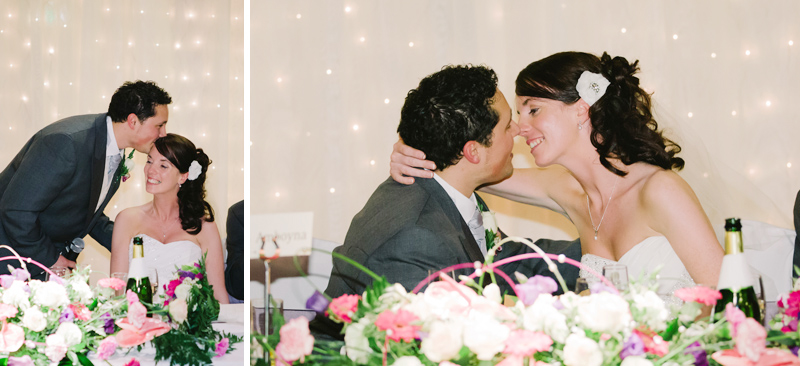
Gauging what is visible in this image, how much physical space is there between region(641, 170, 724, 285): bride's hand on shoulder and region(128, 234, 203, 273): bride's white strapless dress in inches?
60.9

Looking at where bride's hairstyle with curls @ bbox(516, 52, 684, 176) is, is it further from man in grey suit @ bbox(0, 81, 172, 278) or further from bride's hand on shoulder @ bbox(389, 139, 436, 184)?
man in grey suit @ bbox(0, 81, 172, 278)

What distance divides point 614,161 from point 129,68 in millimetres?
1798

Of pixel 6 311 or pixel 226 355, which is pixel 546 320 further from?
pixel 6 311

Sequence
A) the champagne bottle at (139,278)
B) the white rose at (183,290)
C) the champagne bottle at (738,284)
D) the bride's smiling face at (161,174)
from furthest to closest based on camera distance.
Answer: the bride's smiling face at (161,174), the white rose at (183,290), the champagne bottle at (139,278), the champagne bottle at (738,284)

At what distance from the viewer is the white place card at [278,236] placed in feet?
4.64

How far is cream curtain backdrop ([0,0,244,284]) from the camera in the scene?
2062 millimetres

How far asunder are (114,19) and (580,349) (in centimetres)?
212

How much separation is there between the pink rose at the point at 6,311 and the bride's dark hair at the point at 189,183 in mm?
582

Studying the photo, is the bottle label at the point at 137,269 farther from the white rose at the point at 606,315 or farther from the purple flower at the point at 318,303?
the white rose at the point at 606,315

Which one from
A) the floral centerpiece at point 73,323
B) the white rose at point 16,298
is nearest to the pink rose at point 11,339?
the floral centerpiece at point 73,323

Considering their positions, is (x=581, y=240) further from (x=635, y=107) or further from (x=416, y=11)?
(x=416, y=11)

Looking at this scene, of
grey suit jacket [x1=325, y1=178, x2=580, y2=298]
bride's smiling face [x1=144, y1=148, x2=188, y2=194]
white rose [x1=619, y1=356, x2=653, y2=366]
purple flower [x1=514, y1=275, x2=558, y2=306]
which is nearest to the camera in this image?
white rose [x1=619, y1=356, x2=653, y2=366]

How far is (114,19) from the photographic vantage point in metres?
2.27

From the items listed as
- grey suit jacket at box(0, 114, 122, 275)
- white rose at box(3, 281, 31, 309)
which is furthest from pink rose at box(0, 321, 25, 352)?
grey suit jacket at box(0, 114, 122, 275)
